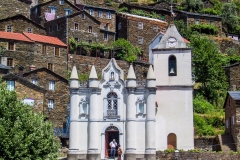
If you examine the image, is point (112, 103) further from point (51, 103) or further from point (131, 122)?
point (51, 103)

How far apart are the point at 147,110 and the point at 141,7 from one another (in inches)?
1976

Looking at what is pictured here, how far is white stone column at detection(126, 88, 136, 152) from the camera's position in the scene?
51.5 m

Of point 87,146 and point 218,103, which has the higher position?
point 218,103

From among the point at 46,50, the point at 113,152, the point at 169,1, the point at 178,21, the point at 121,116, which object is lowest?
the point at 113,152

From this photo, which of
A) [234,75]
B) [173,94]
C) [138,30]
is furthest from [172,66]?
[138,30]

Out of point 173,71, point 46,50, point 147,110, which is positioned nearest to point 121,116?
point 147,110

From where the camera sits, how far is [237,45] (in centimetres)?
9931

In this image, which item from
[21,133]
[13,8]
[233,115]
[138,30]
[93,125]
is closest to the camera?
[21,133]

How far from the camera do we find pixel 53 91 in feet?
218

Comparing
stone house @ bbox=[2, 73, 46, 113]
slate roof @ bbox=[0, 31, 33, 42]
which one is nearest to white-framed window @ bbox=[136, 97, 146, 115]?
stone house @ bbox=[2, 73, 46, 113]

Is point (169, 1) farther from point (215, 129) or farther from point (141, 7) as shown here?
point (215, 129)

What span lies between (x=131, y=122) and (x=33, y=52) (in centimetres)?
2497

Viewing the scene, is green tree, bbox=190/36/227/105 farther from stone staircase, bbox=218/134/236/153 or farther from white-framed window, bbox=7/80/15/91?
white-framed window, bbox=7/80/15/91

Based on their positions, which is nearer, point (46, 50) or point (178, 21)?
point (46, 50)
